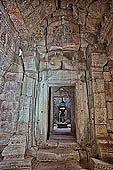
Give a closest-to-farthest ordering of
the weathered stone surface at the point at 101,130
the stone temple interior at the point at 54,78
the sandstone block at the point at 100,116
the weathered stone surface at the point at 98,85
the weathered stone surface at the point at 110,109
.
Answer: the stone temple interior at the point at 54,78 → the weathered stone surface at the point at 101,130 → the sandstone block at the point at 100,116 → the weathered stone surface at the point at 110,109 → the weathered stone surface at the point at 98,85

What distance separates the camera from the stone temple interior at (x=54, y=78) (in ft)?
10.8

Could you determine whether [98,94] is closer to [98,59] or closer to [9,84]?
[98,59]

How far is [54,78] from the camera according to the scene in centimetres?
478

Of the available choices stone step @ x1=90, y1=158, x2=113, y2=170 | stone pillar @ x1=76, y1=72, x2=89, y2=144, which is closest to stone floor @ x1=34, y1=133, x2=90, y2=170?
stone pillar @ x1=76, y1=72, x2=89, y2=144

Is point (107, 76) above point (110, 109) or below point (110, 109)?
above

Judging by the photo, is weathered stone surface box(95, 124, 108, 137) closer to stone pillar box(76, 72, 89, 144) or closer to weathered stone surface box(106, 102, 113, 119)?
weathered stone surface box(106, 102, 113, 119)

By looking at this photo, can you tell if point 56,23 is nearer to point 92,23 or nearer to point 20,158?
point 92,23

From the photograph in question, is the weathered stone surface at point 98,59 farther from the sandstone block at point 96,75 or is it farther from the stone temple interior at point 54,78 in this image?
the sandstone block at point 96,75

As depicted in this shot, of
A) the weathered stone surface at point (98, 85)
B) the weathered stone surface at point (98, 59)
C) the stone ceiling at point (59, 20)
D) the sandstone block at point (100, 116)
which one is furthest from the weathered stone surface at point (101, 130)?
the stone ceiling at point (59, 20)

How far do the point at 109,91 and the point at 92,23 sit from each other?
7.30 feet

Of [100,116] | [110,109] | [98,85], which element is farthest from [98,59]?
[100,116]

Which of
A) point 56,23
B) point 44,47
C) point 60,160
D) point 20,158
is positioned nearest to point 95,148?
point 60,160

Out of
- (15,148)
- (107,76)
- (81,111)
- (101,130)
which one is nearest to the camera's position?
(15,148)

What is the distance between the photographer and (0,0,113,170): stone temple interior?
10.8 ft
